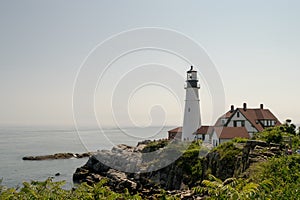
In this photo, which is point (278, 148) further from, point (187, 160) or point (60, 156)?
point (60, 156)

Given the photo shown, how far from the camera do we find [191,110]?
117 ft

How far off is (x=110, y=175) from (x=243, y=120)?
14778 mm

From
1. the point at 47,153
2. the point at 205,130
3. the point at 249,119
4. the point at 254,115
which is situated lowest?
the point at 47,153

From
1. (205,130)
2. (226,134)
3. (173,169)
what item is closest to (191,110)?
(205,130)

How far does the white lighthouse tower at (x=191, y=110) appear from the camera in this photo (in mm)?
35656

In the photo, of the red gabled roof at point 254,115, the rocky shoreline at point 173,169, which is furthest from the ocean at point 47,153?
the red gabled roof at point 254,115

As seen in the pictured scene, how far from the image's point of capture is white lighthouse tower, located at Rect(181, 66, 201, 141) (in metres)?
35.7

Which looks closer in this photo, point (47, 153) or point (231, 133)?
point (231, 133)

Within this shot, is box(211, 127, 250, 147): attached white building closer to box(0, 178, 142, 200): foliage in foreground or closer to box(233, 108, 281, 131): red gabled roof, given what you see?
box(233, 108, 281, 131): red gabled roof

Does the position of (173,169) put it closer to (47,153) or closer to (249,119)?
(249,119)

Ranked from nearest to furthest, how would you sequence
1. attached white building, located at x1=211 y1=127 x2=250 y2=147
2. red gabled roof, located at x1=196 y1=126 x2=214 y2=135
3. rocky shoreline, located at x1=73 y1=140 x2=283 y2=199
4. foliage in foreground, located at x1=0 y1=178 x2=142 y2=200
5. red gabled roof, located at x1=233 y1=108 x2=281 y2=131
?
1. foliage in foreground, located at x1=0 y1=178 x2=142 y2=200
2. rocky shoreline, located at x1=73 y1=140 x2=283 y2=199
3. attached white building, located at x1=211 y1=127 x2=250 y2=147
4. red gabled roof, located at x1=196 y1=126 x2=214 y2=135
5. red gabled roof, located at x1=233 y1=108 x2=281 y2=131

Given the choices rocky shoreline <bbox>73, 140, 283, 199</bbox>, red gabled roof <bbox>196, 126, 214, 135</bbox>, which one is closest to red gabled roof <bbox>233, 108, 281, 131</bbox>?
red gabled roof <bbox>196, 126, 214, 135</bbox>

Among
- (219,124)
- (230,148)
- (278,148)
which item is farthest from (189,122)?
(278,148)

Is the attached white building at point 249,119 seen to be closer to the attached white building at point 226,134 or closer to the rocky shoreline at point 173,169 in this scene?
the attached white building at point 226,134
